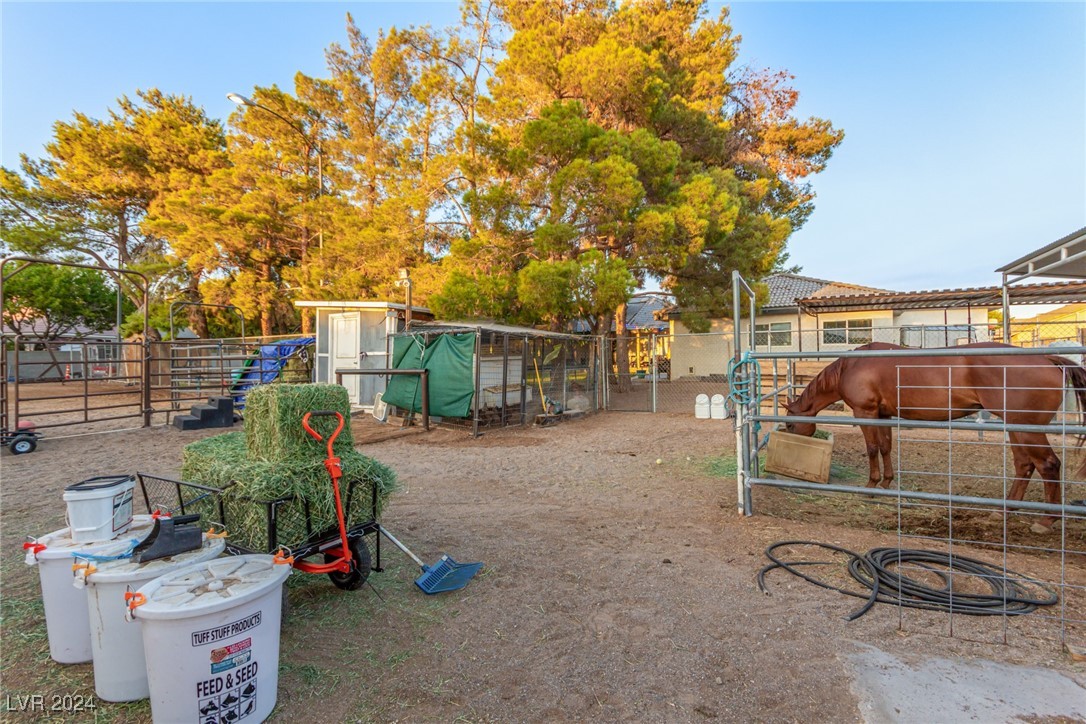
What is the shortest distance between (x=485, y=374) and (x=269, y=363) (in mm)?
7053

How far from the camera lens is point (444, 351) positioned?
9.47 meters

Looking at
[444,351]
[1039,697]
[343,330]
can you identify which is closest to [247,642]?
[1039,697]

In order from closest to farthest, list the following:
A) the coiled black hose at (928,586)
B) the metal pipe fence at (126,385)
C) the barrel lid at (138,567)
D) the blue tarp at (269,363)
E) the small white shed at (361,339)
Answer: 1. the barrel lid at (138,567)
2. the coiled black hose at (928,586)
3. the metal pipe fence at (126,385)
4. the small white shed at (361,339)
5. the blue tarp at (269,363)

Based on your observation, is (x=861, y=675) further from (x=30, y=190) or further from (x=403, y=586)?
(x=30, y=190)

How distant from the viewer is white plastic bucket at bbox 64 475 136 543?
7.38ft

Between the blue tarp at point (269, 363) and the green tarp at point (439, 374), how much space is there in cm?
364

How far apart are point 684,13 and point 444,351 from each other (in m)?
13.1

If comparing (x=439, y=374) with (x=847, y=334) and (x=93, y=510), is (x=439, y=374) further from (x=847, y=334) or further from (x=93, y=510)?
(x=847, y=334)

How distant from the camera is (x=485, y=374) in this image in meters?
9.68

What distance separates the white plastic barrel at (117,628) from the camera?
1.96 metres

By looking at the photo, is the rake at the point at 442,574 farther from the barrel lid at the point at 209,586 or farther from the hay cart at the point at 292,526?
the barrel lid at the point at 209,586

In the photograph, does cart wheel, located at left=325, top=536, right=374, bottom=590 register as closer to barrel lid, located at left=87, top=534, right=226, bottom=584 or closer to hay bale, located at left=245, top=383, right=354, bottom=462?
hay bale, located at left=245, top=383, right=354, bottom=462

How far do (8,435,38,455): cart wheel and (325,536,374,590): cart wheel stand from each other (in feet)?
25.2

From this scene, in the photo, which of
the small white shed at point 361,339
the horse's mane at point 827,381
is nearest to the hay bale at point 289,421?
the horse's mane at point 827,381
